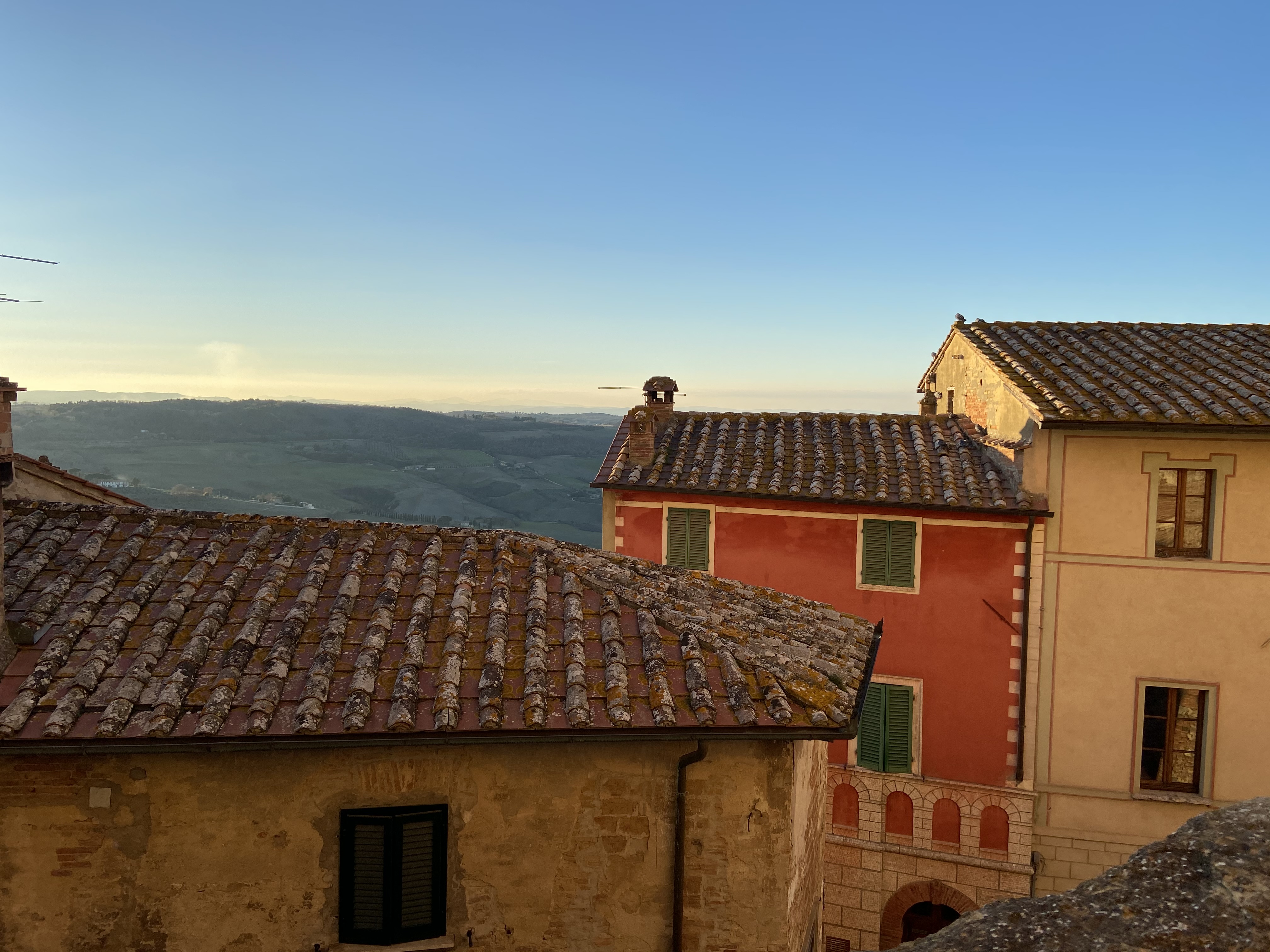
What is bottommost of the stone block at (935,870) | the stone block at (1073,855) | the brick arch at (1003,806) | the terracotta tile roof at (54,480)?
the stone block at (935,870)

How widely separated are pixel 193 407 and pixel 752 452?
76264mm

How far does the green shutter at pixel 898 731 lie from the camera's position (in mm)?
12773

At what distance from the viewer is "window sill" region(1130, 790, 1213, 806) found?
11656 millimetres

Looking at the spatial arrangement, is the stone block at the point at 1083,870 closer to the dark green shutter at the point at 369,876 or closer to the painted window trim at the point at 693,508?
the painted window trim at the point at 693,508

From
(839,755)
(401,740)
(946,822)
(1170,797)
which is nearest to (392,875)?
(401,740)

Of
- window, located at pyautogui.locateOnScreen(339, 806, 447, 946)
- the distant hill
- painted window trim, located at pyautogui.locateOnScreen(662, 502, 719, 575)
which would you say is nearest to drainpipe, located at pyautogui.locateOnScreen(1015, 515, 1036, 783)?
painted window trim, located at pyautogui.locateOnScreen(662, 502, 719, 575)

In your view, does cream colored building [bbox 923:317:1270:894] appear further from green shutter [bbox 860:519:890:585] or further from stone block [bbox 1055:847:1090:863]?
green shutter [bbox 860:519:890:585]

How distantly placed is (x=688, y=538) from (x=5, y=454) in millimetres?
9456

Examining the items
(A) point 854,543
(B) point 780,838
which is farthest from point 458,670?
(A) point 854,543

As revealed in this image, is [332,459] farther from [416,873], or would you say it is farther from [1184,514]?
[416,873]

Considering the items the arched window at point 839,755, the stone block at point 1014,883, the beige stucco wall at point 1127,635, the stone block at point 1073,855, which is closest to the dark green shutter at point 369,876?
the arched window at point 839,755

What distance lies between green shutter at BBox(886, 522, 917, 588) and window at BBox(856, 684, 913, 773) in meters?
1.70

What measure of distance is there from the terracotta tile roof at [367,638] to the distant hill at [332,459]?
40877mm

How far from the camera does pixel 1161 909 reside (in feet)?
7.33
